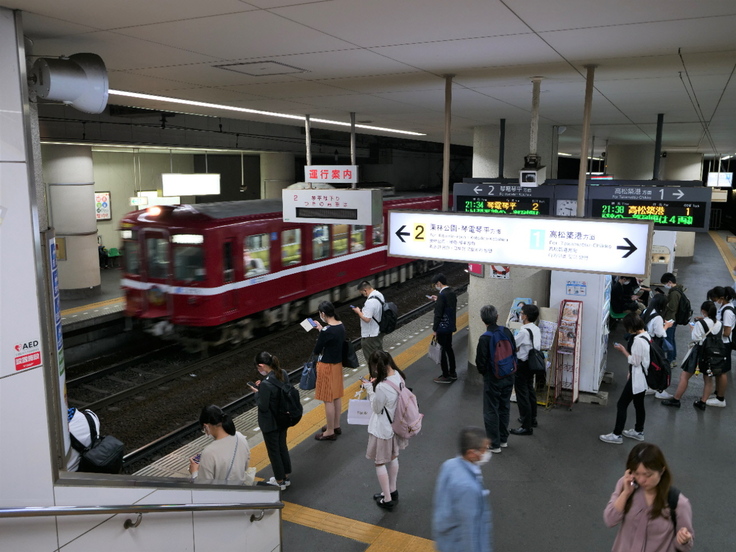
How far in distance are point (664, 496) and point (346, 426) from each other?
421 centimetres

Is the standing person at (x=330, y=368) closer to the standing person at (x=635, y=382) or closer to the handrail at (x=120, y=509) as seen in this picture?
the handrail at (x=120, y=509)

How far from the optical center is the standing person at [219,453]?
14.1 ft

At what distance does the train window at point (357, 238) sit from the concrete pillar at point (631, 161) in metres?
7.27

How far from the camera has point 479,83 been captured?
5.38 m

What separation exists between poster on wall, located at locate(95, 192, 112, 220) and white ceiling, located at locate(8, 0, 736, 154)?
13437 millimetres

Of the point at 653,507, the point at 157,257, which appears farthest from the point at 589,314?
the point at 157,257

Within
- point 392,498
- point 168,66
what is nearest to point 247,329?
point 392,498

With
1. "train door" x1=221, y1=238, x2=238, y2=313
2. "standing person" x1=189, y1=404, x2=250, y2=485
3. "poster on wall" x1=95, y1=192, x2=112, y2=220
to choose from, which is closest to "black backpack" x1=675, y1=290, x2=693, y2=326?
"train door" x1=221, y1=238, x2=238, y2=313

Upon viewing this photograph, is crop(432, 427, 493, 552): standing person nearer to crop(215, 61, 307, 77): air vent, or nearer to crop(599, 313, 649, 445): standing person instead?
crop(215, 61, 307, 77): air vent

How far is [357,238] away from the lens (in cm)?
1448

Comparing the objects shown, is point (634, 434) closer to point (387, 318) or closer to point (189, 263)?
point (387, 318)

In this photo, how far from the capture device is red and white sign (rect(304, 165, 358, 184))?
7070mm

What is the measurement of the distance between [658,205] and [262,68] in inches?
169

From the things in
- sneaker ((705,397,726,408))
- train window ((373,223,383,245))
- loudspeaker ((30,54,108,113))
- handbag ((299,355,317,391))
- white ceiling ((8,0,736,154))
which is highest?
white ceiling ((8,0,736,154))
